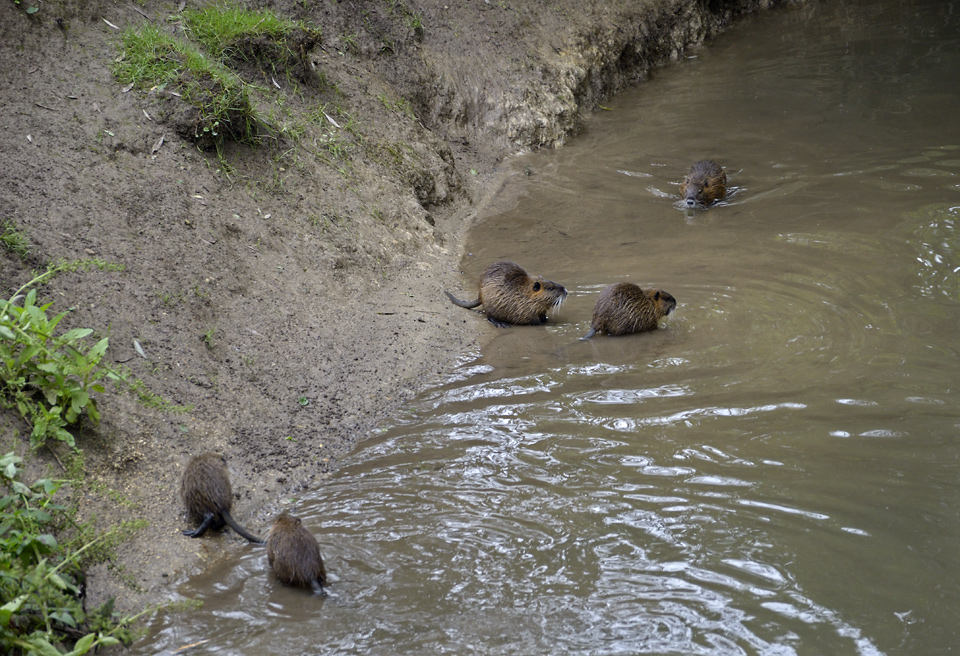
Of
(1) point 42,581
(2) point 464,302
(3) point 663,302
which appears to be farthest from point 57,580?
(3) point 663,302

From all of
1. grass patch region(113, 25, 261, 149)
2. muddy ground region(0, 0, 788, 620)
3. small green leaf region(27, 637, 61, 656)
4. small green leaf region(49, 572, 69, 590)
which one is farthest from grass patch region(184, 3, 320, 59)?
small green leaf region(27, 637, 61, 656)

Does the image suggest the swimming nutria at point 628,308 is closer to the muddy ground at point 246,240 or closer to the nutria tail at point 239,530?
the muddy ground at point 246,240

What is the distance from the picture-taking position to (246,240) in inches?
244

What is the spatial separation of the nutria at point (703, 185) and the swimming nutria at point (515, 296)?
2.55m

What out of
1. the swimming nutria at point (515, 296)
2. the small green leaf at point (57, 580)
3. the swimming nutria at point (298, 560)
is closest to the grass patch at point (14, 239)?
the small green leaf at point (57, 580)

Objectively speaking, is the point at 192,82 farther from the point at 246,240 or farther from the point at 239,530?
the point at 239,530

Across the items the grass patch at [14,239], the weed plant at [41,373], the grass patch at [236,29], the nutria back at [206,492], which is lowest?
the nutria back at [206,492]

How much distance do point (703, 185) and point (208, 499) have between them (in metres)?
6.11

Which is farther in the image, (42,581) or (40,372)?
(40,372)

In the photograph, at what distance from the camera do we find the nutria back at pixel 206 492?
3.83m

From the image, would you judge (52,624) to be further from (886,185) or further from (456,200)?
(886,185)

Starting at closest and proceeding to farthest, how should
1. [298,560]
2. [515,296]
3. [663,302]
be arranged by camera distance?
[298,560]
[663,302]
[515,296]

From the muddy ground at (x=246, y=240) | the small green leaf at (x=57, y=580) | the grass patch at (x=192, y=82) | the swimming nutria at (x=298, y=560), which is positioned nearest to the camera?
the small green leaf at (x=57, y=580)

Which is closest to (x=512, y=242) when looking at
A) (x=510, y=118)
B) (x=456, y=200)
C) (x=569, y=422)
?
(x=456, y=200)
